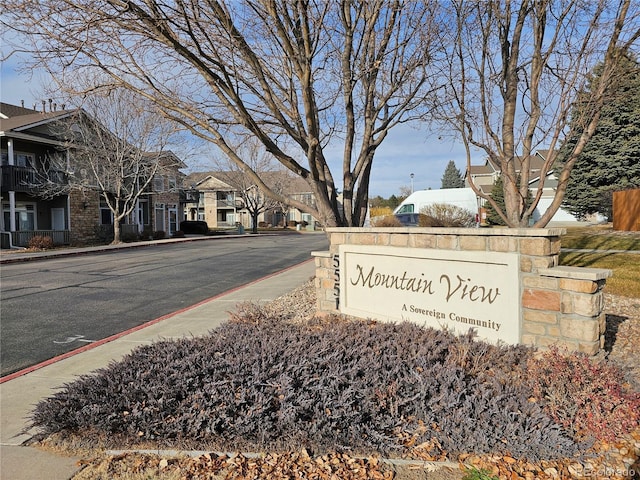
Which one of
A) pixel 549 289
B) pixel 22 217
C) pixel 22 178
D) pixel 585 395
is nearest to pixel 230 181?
pixel 22 217

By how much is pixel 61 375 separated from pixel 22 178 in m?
23.7

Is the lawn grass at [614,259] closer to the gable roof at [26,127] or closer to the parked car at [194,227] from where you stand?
the gable roof at [26,127]

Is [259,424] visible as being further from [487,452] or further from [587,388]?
[587,388]

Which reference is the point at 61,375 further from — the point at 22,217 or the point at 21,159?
the point at 21,159

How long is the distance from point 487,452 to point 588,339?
1.86 meters

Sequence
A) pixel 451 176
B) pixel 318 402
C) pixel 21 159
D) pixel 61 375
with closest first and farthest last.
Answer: pixel 318 402 → pixel 61 375 → pixel 21 159 → pixel 451 176

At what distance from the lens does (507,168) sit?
6.55 m

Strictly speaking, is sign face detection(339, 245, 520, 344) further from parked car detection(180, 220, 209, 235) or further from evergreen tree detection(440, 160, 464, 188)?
evergreen tree detection(440, 160, 464, 188)

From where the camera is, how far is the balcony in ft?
75.5

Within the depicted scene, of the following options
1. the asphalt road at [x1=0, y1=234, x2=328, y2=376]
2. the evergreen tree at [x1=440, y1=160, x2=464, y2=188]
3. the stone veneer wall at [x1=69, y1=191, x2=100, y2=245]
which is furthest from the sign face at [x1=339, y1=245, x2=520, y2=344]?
the evergreen tree at [x1=440, y1=160, x2=464, y2=188]

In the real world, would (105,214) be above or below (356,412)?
above

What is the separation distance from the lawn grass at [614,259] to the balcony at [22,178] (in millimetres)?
25814

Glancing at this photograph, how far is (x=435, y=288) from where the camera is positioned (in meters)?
4.89

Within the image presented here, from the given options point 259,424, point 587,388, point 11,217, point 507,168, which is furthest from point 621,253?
point 11,217
